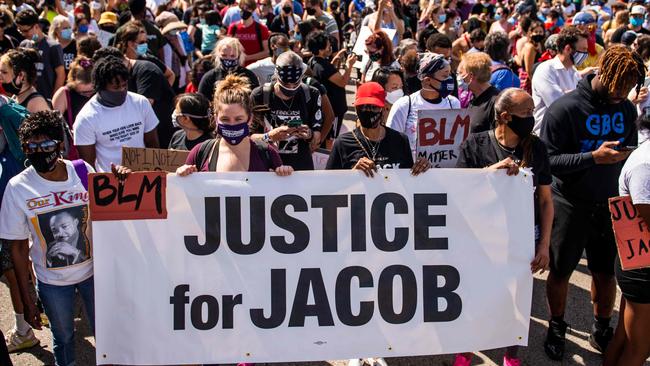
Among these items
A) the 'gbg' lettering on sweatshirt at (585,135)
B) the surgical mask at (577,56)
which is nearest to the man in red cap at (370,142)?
the 'gbg' lettering on sweatshirt at (585,135)

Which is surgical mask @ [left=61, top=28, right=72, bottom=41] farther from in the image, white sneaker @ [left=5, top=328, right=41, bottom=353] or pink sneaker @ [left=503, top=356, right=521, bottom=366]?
pink sneaker @ [left=503, top=356, right=521, bottom=366]

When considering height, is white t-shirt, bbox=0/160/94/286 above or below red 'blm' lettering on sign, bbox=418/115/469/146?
below

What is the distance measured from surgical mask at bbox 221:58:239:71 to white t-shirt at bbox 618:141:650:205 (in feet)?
12.0

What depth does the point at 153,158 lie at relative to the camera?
4859mm

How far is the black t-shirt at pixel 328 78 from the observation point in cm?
788

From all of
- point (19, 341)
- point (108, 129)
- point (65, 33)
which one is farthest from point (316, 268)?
point (65, 33)

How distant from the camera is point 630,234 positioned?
4.08 m

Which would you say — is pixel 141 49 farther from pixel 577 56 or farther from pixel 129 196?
pixel 577 56

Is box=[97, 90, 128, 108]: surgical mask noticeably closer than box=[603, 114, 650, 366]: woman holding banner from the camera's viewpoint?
No

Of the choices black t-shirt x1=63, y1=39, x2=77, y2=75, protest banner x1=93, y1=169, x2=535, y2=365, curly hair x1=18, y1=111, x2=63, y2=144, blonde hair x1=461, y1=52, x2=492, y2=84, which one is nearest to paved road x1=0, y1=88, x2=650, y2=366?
protest banner x1=93, y1=169, x2=535, y2=365

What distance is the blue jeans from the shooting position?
416 cm

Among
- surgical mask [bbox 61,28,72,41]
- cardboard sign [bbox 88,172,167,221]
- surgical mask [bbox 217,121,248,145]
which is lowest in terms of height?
cardboard sign [bbox 88,172,167,221]

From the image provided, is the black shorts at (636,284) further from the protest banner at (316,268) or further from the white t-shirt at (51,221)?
the white t-shirt at (51,221)

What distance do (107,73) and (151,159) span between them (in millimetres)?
795
